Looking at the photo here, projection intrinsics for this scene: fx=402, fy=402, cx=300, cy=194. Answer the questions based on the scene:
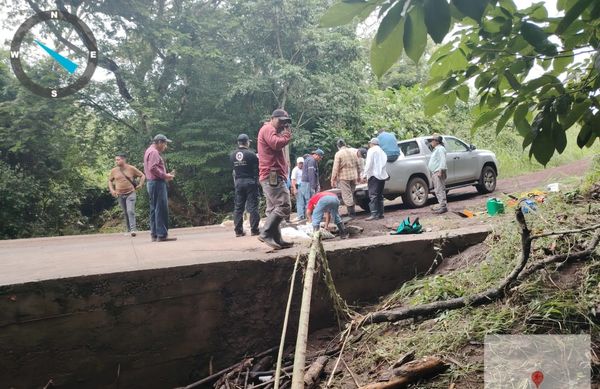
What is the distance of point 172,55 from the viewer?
1558 cm

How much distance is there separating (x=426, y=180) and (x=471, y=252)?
6.80 m

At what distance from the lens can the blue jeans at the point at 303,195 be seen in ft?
33.7

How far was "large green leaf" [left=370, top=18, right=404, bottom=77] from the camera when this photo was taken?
127 centimetres

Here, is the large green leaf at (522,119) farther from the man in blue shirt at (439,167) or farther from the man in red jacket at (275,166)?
the man in blue shirt at (439,167)

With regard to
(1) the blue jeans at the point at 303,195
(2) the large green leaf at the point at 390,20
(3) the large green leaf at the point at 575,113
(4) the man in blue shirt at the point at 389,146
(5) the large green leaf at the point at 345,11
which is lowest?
(1) the blue jeans at the point at 303,195

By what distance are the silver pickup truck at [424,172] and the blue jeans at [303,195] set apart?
3.94 ft

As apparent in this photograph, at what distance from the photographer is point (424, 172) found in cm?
1016

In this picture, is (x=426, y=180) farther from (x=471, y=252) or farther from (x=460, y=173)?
Answer: (x=471, y=252)

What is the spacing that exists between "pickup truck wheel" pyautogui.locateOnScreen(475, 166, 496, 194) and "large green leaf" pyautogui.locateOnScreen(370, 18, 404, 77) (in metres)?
11.1

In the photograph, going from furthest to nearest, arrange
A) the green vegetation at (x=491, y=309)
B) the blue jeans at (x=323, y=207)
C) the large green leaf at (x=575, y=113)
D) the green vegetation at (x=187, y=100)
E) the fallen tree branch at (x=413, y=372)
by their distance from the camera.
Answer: the green vegetation at (x=187, y=100) < the blue jeans at (x=323, y=207) < the green vegetation at (x=491, y=309) < the fallen tree branch at (x=413, y=372) < the large green leaf at (x=575, y=113)

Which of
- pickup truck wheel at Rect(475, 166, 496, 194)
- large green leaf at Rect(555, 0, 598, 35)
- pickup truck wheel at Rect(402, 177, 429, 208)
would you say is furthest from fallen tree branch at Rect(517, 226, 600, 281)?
pickup truck wheel at Rect(475, 166, 496, 194)

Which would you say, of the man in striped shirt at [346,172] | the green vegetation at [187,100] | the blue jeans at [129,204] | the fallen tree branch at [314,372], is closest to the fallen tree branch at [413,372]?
the fallen tree branch at [314,372]

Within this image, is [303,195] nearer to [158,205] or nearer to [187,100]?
[158,205]

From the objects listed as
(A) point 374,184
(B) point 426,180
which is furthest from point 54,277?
(B) point 426,180
